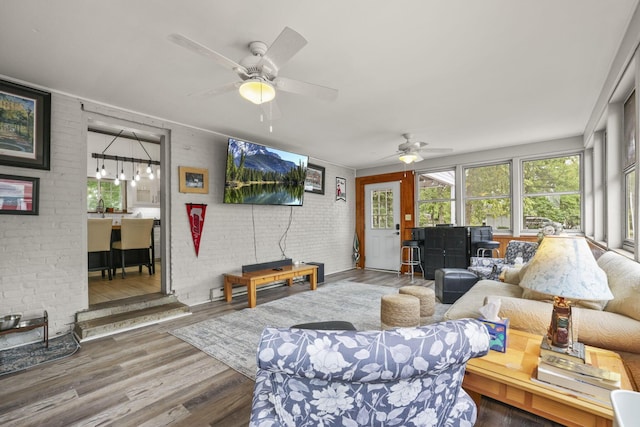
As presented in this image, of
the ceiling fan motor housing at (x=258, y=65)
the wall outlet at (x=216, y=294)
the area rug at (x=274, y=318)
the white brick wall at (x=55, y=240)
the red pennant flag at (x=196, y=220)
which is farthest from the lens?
the wall outlet at (x=216, y=294)

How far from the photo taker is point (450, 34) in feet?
7.04

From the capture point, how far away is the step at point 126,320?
3.00m

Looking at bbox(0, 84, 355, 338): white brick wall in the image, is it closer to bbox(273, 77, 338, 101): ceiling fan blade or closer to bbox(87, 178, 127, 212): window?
bbox(273, 77, 338, 101): ceiling fan blade

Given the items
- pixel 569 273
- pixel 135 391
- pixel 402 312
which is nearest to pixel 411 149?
pixel 402 312

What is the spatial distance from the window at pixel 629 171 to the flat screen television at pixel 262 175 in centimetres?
415

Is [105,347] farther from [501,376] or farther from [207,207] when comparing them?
[501,376]

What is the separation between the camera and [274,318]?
11.9 feet

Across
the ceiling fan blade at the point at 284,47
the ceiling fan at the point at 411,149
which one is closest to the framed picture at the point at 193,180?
the ceiling fan blade at the point at 284,47

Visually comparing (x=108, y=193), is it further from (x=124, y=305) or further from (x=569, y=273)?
(x=569, y=273)

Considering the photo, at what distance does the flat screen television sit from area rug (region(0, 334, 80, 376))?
7.93ft

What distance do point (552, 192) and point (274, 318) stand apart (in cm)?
524

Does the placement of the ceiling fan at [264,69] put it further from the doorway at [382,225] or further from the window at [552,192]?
the doorway at [382,225]

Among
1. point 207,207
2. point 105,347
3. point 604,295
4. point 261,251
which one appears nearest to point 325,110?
point 207,207

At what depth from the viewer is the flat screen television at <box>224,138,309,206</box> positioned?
444cm
